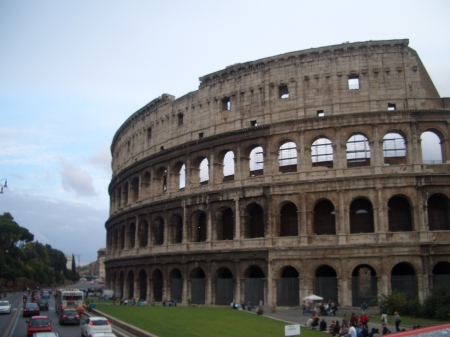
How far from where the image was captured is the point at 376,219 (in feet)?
107

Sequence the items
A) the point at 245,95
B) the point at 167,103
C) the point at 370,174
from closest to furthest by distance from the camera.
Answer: the point at 370,174 < the point at 245,95 < the point at 167,103

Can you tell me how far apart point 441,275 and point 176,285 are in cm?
2001

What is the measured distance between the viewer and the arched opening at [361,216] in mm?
33844

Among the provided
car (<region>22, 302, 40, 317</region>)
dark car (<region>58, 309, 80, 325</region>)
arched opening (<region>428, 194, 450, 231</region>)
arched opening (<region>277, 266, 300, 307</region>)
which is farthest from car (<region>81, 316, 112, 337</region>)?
arched opening (<region>428, 194, 450, 231</region>)

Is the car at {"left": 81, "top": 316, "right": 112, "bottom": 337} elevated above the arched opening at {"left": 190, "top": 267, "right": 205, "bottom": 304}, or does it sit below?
below

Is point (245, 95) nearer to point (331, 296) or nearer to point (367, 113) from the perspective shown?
point (367, 113)

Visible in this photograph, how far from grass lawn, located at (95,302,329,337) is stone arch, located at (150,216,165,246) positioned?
14.0 meters

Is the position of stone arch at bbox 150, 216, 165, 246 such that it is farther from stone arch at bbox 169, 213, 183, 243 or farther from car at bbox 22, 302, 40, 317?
car at bbox 22, 302, 40, 317

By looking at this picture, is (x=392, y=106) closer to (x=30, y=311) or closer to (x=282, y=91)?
(x=282, y=91)

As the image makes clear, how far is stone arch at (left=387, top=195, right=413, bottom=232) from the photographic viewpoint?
33188 mm

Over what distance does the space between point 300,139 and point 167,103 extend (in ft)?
48.4

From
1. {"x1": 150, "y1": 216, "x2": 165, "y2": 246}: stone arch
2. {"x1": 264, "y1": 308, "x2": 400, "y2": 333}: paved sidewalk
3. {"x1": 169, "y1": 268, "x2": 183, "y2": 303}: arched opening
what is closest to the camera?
{"x1": 264, "y1": 308, "x2": 400, "y2": 333}: paved sidewalk

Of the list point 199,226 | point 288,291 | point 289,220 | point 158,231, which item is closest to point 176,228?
point 199,226

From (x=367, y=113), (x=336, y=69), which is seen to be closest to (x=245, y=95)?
(x=336, y=69)
